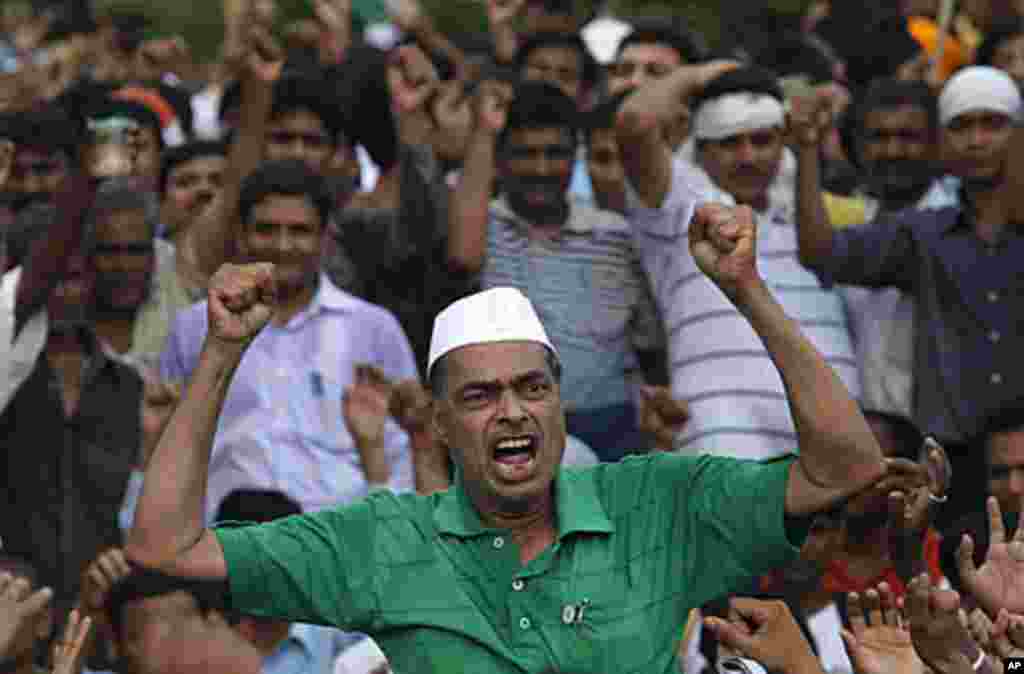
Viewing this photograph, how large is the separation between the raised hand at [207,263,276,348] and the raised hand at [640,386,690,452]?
3.15 metres

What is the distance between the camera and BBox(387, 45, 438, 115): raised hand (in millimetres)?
10219

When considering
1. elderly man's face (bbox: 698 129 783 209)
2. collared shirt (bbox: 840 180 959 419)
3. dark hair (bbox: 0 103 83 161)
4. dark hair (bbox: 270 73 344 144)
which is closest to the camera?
collared shirt (bbox: 840 180 959 419)

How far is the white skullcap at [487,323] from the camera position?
6270 mm

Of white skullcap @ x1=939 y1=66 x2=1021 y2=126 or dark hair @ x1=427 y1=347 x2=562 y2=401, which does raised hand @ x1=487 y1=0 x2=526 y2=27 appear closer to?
white skullcap @ x1=939 y1=66 x2=1021 y2=126

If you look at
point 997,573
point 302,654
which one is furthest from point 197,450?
point 302,654

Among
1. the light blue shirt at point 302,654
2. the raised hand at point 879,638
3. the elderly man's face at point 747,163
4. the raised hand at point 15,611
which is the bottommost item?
the light blue shirt at point 302,654

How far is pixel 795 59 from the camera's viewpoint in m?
13.0

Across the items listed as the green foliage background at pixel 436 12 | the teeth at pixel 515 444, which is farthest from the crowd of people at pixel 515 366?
the green foliage background at pixel 436 12

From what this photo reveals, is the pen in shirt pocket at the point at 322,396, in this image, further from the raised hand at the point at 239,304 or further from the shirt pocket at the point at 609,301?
Answer: the raised hand at the point at 239,304

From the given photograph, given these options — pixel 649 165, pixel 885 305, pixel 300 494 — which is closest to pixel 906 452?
pixel 885 305

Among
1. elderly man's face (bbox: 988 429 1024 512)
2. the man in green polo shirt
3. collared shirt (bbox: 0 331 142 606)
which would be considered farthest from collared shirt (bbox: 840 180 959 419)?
the man in green polo shirt

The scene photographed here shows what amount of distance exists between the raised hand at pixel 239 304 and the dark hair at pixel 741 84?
12.8 feet

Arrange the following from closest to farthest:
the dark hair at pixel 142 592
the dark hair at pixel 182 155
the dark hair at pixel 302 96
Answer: the dark hair at pixel 142 592 < the dark hair at pixel 302 96 < the dark hair at pixel 182 155

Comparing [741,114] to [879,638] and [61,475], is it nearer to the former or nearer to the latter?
[61,475]
